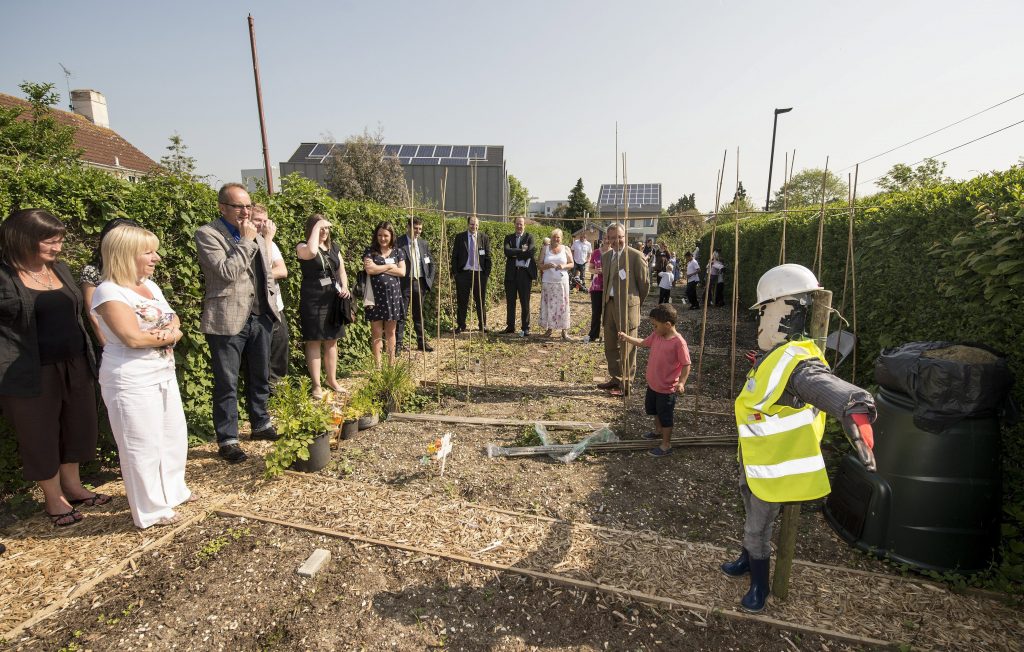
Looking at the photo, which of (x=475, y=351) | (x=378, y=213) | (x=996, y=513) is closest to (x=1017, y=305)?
(x=996, y=513)

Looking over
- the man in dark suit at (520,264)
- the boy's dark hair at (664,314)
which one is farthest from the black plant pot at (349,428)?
the man in dark suit at (520,264)

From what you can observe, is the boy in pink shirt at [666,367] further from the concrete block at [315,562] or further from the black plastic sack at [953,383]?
the concrete block at [315,562]

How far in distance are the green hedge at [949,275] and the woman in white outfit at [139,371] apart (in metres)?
4.85

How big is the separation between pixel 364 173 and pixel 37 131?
45.4 ft

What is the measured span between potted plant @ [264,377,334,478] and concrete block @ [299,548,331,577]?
0.94 m

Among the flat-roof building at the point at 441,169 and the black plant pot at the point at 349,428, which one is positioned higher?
the flat-roof building at the point at 441,169

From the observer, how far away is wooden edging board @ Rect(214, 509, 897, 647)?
233cm

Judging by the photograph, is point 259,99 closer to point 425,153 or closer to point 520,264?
point 520,264

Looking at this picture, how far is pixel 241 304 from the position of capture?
374cm

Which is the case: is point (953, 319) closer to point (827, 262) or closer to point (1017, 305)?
point (1017, 305)

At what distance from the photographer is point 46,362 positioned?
9.64ft

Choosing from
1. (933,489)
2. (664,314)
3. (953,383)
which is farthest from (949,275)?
(664,314)

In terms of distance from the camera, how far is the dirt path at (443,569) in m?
2.33

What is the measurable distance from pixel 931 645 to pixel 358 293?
20.3 ft
